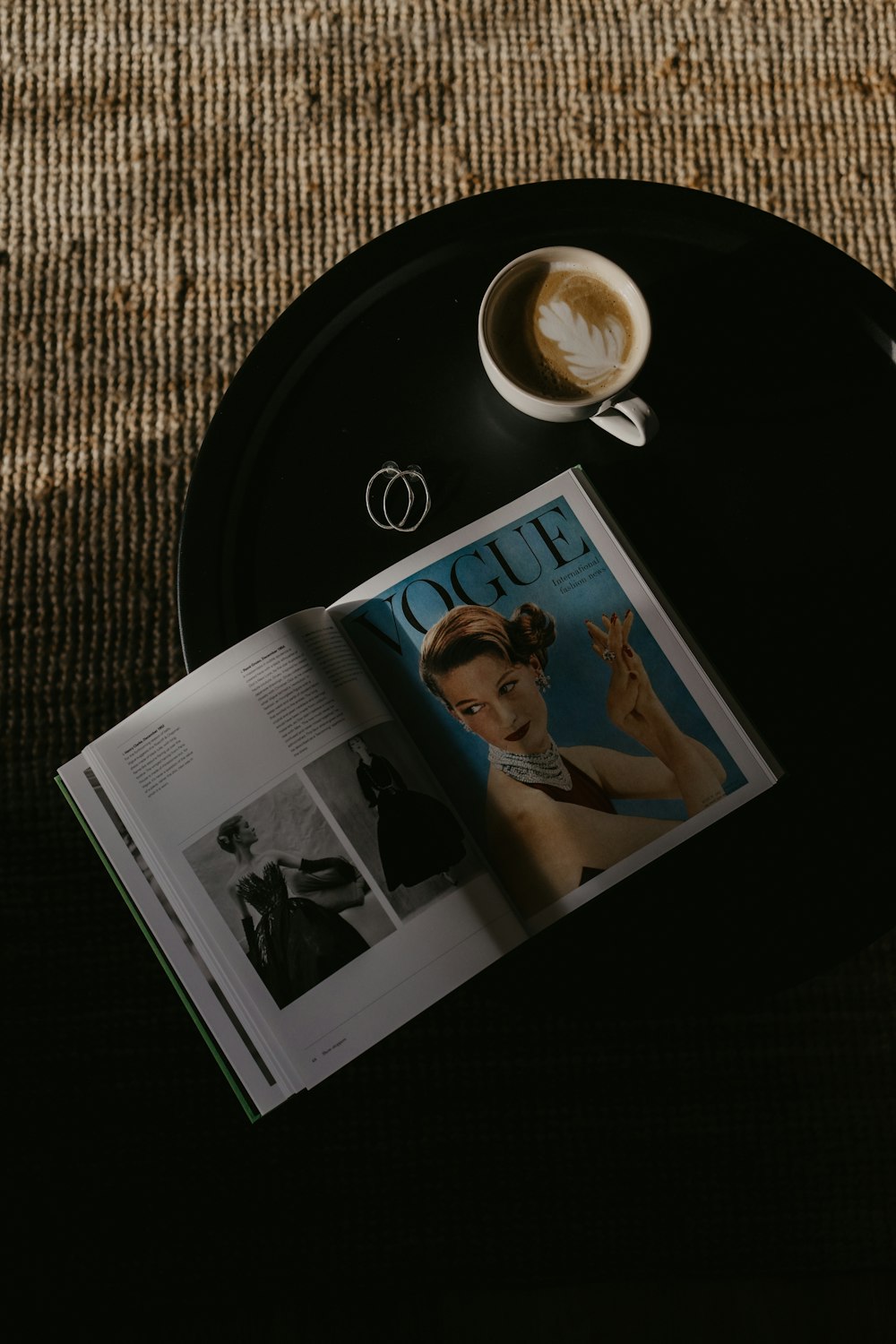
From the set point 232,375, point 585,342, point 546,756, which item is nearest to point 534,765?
point 546,756

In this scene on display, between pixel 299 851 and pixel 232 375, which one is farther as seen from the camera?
pixel 232 375

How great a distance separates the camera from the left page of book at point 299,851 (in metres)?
0.57

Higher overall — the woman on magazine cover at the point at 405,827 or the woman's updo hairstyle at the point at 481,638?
the woman's updo hairstyle at the point at 481,638

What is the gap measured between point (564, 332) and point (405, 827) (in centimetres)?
34

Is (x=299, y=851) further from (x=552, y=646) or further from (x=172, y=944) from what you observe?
(x=552, y=646)

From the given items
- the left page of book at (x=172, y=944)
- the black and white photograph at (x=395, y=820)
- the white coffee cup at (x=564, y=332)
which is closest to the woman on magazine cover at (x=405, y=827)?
the black and white photograph at (x=395, y=820)

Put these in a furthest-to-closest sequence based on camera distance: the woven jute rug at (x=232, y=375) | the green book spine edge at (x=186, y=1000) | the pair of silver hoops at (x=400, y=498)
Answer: the woven jute rug at (x=232, y=375) < the pair of silver hoops at (x=400, y=498) < the green book spine edge at (x=186, y=1000)

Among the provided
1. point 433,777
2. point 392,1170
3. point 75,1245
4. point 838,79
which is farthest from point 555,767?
point 838,79

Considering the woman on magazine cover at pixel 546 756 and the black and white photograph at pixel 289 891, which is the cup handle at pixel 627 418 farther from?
the black and white photograph at pixel 289 891

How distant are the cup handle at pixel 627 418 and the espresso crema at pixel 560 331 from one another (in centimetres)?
2

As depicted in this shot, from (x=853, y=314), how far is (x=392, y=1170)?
2.60ft

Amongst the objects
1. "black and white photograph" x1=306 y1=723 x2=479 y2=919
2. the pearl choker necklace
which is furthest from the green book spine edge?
the pearl choker necklace

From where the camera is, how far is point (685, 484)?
A: 26.1 inches

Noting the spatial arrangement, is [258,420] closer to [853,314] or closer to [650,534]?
[650,534]
